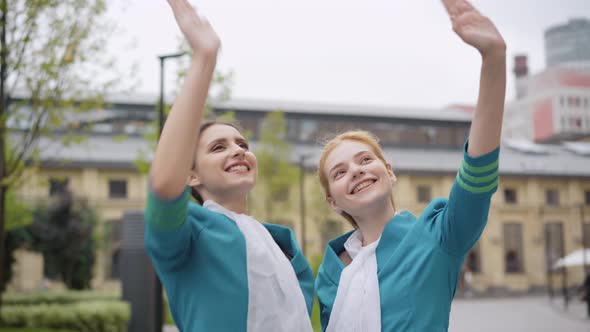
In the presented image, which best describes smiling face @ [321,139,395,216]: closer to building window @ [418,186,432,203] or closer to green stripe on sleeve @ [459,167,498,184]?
green stripe on sleeve @ [459,167,498,184]

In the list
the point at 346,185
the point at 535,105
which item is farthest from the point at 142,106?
the point at 346,185

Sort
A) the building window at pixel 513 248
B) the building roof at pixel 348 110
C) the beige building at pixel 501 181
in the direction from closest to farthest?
1. the beige building at pixel 501 181
2. the building window at pixel 513 248
3. the building roof at pixel 348 110

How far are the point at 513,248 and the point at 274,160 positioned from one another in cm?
2150

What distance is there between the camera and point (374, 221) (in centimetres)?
292

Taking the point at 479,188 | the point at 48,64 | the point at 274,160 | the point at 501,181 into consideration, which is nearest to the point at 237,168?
the point at 479,188

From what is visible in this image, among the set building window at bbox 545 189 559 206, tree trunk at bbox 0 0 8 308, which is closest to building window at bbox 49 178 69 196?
tree trunk at bbox 0 0 8 308

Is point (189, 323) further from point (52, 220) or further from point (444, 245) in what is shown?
point (52, 220)

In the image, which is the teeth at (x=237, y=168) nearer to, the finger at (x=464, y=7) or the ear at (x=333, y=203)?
the ear at (x=333, y=203)

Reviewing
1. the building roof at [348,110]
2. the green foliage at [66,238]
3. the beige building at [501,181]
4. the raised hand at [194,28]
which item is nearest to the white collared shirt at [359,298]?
the raised hand at [194,28]

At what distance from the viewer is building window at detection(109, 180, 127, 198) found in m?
41.1

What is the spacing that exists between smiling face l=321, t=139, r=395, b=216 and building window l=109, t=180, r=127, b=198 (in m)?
39.9

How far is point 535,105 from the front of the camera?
176ft

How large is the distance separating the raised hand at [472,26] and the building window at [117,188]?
4085cm

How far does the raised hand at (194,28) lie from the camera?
202 cm
